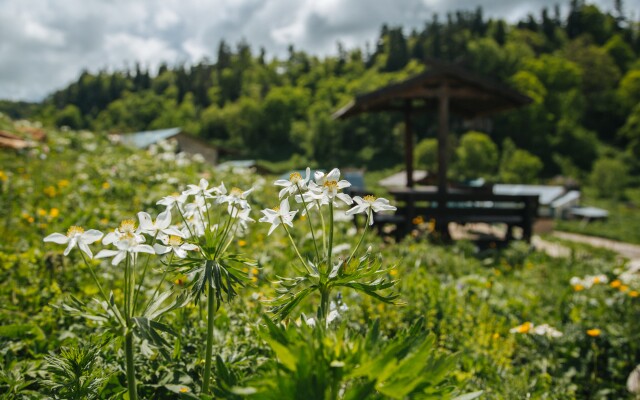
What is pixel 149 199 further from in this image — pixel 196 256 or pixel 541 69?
pixel 541 69

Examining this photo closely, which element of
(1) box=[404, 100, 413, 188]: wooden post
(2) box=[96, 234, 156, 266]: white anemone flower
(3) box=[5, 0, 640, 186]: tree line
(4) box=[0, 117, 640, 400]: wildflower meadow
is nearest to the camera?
(4) box=[0, 117, 640, 400]: wildflower meadow

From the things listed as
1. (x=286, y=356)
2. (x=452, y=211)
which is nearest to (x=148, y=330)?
(x=286, y=356)

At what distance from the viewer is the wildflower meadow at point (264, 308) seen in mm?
1268

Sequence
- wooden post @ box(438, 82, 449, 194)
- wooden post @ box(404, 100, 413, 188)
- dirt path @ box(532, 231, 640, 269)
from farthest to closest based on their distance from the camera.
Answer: wooden post @ box(404, 100, 413, 188)
wooden post @ box(438, 82, 449, 194)
dirt path @ box(532, 231, 640, 269)

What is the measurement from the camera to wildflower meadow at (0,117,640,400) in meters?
1.27

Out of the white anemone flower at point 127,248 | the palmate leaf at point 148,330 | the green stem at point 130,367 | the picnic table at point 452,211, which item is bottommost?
the picnic table at point 452,211

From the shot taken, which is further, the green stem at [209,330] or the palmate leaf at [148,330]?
the green stem at [209,330]

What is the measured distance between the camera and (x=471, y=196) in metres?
11.1

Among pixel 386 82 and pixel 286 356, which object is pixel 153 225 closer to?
pixel 286 356

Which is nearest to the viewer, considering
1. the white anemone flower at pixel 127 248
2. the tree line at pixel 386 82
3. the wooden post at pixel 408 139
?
the white anemone flower at pixel 127 248

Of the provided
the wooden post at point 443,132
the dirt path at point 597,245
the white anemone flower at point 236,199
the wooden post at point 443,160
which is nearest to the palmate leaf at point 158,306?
the white anemone flower at point 236,199

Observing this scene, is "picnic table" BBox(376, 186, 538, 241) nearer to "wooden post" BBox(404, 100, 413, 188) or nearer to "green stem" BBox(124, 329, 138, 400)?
"wooden post" BBox(404, 100, 413, 188)

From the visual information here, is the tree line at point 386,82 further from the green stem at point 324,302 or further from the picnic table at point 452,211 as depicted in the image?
the green stem at point 324,302

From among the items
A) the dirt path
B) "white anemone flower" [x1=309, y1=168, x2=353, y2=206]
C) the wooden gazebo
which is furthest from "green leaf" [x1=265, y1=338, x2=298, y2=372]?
the wooden gazebo
